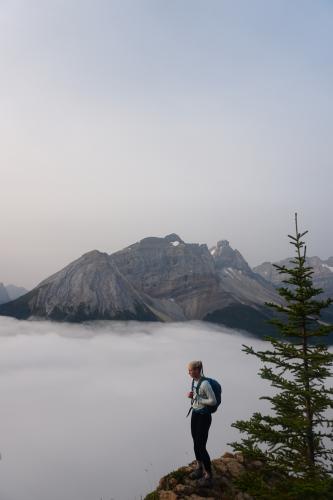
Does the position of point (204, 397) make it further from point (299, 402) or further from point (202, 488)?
point (299, 402)

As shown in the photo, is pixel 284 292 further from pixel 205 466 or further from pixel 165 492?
pixel 165 492

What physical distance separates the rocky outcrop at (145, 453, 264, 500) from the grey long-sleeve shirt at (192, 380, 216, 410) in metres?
2.55

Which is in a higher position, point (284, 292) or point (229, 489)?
point (284, 292)

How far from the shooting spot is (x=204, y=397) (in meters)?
10.6

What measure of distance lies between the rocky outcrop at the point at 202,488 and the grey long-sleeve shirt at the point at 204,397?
2.55 metres

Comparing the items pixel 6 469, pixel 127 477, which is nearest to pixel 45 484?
pixel 6 469

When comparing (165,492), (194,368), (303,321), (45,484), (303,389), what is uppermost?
(303,321)

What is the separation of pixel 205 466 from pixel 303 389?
3.88m

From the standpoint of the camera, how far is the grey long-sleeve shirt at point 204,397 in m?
10.4

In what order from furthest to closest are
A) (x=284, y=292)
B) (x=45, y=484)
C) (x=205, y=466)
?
(x=45, y=484) < (x=284, y=292) < (x=205, y=466)

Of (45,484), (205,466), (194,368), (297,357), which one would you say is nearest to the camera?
(194,368)

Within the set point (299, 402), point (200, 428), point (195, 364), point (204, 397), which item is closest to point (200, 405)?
point (204, 397)

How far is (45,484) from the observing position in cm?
16500

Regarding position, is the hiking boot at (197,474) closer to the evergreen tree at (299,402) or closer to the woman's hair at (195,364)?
the evergreen tree at (299,402)
